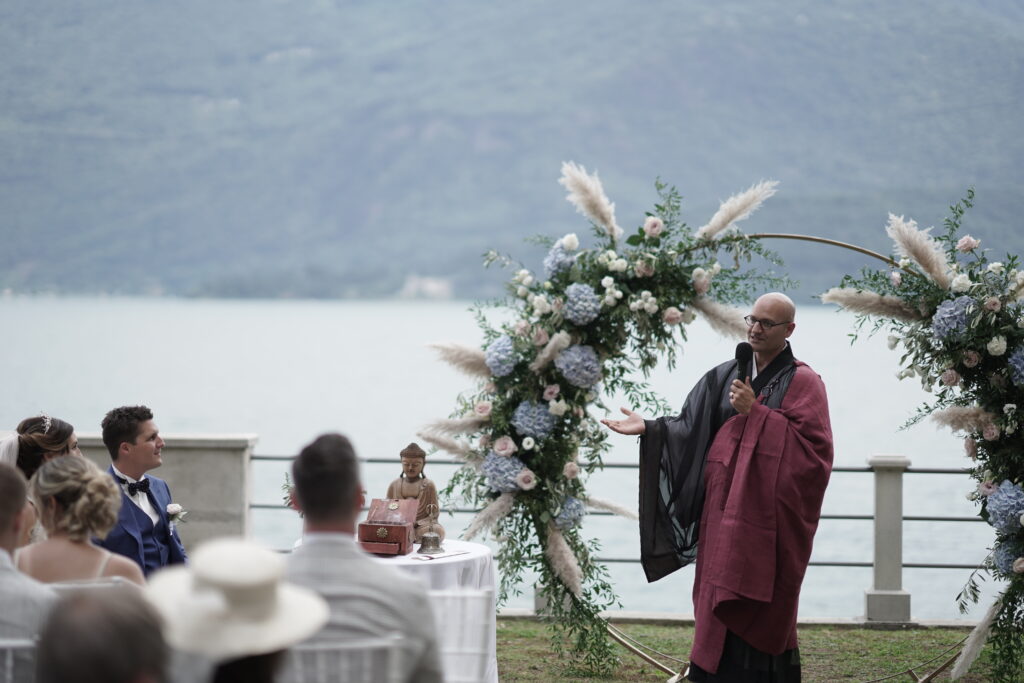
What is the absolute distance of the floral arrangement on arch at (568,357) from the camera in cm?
648

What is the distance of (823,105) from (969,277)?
7784 centimetres

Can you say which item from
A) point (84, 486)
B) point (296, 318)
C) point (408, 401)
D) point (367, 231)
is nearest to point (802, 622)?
point (84, 486)

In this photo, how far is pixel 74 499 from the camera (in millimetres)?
3570

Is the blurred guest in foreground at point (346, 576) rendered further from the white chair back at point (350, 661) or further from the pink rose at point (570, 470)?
the pink rose at point (570, 470)

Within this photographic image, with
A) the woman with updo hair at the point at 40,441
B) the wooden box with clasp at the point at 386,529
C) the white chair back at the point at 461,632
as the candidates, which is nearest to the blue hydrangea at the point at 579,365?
the wooden box with clasp at the point at 386,529

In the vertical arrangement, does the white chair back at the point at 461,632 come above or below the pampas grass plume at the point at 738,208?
below

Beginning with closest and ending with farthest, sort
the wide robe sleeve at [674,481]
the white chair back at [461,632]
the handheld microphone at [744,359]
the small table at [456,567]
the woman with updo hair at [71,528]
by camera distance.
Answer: the woman with updo hair at [71,528]
the white chair back at [461,632]
the small table at [456,567]
the handheld microphone at [744,359]
the wide robe sleeve at [674,481]

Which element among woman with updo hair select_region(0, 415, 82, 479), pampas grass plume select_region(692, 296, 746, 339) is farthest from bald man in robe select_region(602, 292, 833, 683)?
woman with updo hair select_region(0, 415, 82, 479)

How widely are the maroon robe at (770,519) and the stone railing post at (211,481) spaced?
14.7 feet

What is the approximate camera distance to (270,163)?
81125mm

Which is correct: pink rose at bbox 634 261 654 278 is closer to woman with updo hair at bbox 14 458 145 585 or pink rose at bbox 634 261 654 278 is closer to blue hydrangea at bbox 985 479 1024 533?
blue hydrangea at bbox 985 479 1024 533

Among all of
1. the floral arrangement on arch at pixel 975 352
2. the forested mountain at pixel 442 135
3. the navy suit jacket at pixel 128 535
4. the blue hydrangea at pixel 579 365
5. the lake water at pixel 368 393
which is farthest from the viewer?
the forested mountain at pixel 442 135

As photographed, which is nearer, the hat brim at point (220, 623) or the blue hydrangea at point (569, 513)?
the hat brim at point (220, 623)

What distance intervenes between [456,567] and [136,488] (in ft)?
4.83
